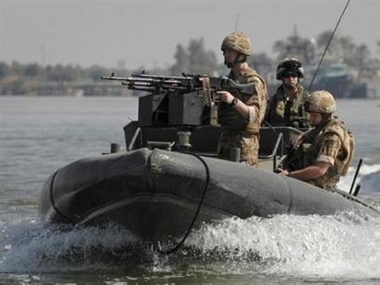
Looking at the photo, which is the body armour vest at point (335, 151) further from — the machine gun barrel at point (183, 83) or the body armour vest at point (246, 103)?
the machine gun barrel at point (183, 83)

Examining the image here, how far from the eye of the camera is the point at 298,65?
41.6 feet

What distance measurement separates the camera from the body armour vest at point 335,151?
33.9 feet

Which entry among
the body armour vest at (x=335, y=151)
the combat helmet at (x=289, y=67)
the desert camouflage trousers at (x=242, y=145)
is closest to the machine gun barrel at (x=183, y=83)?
the desert camouflage trousers at (x=242, y=145)

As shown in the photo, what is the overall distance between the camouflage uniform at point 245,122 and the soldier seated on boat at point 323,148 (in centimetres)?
43

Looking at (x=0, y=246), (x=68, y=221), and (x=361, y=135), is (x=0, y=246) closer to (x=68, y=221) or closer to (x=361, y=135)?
(x=68, y=221)

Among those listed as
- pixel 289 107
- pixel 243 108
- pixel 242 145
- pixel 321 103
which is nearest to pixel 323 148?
pixel 321 103

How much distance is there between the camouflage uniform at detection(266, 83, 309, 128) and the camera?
12727 millimetres

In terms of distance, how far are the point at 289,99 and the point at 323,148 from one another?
257 centimetres

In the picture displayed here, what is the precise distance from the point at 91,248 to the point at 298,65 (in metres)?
3.71

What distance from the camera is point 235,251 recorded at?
9820 mm

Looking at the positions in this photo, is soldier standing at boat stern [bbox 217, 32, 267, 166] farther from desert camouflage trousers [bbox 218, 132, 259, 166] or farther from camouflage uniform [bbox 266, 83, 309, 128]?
camouflage uniform [bbox 266, 83, 309, 128]

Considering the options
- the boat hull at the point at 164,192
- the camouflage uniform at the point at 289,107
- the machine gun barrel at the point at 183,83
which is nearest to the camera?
the boat hull at the point at 164,192

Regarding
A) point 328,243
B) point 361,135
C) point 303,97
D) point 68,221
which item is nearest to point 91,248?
point 68,221

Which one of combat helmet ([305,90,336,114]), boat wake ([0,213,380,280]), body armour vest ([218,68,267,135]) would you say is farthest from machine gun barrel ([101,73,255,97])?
boat wake ([0,213,380,280])
